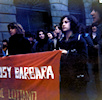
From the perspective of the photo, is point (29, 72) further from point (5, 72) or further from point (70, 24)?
point (70, 24)

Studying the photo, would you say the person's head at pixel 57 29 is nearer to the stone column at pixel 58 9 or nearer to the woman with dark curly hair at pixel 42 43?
the stone column at pixel 58 9

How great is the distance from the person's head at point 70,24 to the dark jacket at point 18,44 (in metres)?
0.90

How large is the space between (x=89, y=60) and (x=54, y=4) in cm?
145

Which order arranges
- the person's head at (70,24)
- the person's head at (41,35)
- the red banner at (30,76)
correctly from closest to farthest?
the red banner at (30,76)
the person's head at (70,24)
the person's head at (41,35)

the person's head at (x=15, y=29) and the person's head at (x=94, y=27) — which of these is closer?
the person's head at (x=94, y=27)

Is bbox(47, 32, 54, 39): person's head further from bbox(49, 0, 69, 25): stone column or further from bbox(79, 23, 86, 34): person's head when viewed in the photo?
bbox(79, 23, 86, 34): person's head

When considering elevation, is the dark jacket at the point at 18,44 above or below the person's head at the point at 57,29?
below

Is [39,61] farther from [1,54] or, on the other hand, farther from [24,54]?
[1,54]

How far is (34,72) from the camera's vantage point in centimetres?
339

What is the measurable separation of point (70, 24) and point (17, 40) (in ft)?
4.04

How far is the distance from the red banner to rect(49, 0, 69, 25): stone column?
0.84m

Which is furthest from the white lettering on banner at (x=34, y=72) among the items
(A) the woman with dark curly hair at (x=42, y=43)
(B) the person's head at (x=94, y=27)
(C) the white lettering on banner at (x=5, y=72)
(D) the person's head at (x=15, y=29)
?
(B) the person's head at (x=94, y=27)

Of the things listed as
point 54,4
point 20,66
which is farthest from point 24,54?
point 54,4

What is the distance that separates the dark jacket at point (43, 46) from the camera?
3563 millimetres
